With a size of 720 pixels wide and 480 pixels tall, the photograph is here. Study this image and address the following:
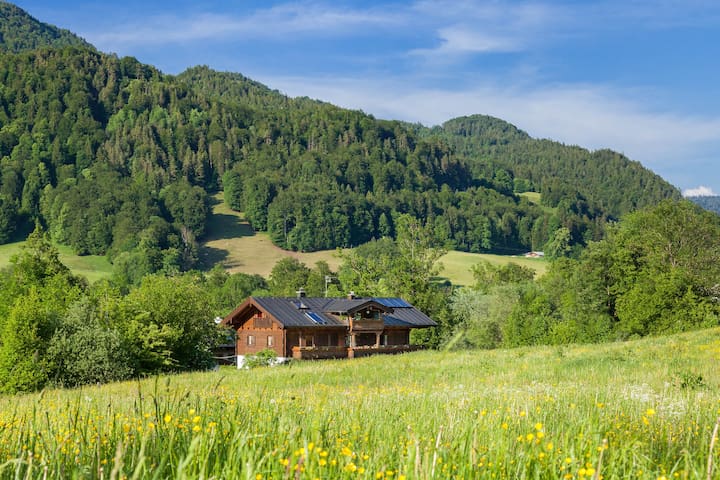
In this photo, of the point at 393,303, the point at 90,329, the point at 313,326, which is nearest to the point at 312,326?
the point at 313,326

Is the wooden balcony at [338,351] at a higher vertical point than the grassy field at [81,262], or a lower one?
lower

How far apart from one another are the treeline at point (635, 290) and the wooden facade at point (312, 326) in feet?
29.1

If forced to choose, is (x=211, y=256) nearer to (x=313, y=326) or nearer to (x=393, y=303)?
(x=393, y=303)

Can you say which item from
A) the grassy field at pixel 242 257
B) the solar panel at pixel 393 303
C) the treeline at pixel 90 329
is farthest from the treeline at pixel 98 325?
the grassy field at pixel 242 257

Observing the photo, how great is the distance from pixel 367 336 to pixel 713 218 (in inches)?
1345

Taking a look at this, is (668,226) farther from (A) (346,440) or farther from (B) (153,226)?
(B) (153,226)

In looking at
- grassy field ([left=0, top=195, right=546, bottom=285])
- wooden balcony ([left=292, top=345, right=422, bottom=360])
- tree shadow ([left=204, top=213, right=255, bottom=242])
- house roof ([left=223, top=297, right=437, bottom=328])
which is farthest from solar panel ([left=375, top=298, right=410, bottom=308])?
tree shadow ([left=204, top=213, right=255, bottom=242])

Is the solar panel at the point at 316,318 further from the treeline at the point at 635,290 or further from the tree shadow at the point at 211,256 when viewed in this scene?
the tree shadow at the point at 211,256

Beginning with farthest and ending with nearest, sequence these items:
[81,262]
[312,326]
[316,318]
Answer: [81,262]
[316,318]
[312,326]

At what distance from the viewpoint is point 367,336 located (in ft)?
223

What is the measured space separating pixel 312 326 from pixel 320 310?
4.57 meters

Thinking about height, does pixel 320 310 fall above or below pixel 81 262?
below

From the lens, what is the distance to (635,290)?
190ft

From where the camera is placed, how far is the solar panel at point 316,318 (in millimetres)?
63156
